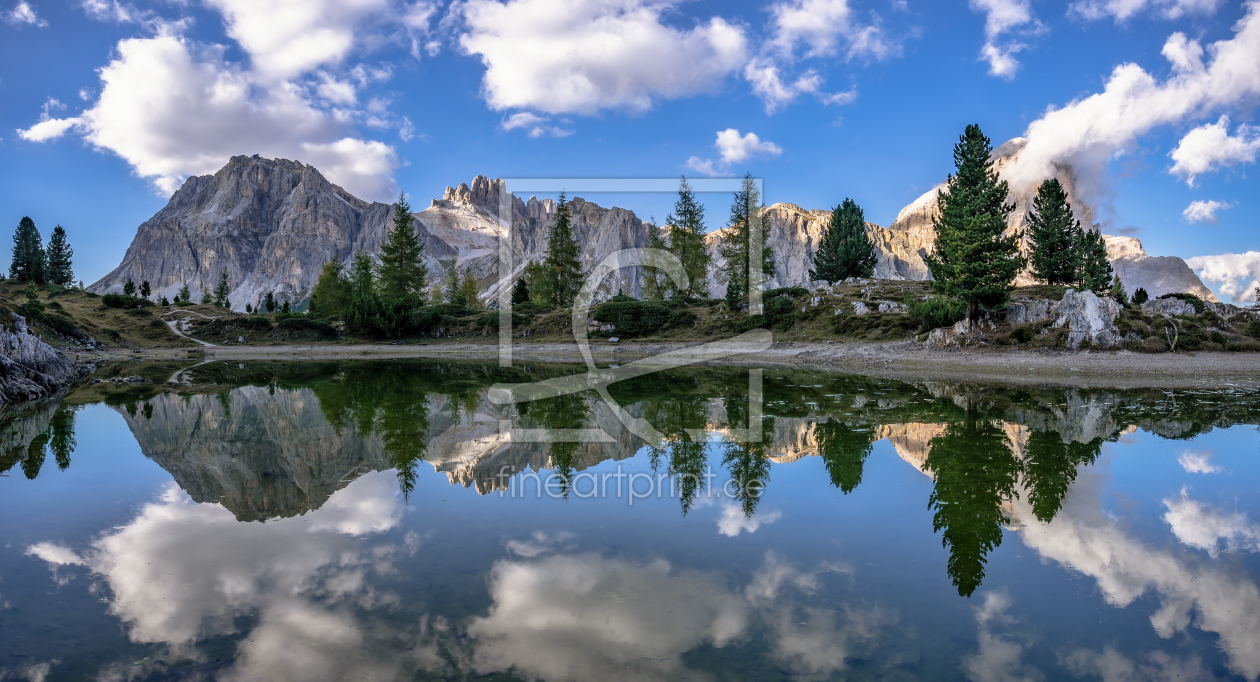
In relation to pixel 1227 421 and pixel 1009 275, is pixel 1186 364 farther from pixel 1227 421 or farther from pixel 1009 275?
pixel 1227 421

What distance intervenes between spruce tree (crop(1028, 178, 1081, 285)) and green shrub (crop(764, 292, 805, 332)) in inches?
820

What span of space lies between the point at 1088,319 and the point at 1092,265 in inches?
950

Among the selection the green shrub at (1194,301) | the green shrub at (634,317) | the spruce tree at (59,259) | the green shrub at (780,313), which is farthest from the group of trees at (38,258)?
the green shrub at (1194,301)

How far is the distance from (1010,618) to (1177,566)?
265cm

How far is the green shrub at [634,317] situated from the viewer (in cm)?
4987

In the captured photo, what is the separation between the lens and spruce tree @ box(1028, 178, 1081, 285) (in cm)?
4872

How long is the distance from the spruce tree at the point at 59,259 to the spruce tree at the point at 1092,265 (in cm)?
14177

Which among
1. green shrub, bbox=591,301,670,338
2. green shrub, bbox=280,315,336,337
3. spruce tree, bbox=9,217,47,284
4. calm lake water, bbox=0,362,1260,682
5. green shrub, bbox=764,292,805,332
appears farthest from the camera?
spruce tree, bbox=9,217,47,284

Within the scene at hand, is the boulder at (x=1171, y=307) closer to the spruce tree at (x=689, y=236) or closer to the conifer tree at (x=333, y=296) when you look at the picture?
the spruce tree at (x=689, y=236)

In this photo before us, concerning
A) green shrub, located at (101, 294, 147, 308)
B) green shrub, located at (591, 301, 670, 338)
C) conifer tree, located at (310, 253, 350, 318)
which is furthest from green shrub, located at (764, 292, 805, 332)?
green shrub, located at (101, 294, 147, 308)

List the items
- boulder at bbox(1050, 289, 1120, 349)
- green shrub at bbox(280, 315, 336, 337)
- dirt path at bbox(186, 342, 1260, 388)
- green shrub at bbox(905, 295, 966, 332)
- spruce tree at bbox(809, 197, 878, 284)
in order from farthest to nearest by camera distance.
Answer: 1. spruce tree at bbox(809, 197, 878, 284)
2. green shrub at bbox(280, 315, 336, 337)
3. green shrub at bbox(905, 295, 966, 332)
4. boulder at bbox(1050, 289, 1120, 349)
5. dirt path at bbox(186, 342, 1260, 388)

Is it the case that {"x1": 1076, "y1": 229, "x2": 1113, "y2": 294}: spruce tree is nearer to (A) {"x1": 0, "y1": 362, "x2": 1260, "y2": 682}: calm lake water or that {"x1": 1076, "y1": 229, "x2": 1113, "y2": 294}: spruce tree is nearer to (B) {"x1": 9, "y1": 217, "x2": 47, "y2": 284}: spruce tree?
(A) {"x1": 0, "y1": 362, "x2": 1260, "y2": 682}: calm lake water

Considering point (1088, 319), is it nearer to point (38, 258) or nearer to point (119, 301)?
point (119, 301)

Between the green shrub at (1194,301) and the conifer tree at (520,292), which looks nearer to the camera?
the green shrub at (1194,301)
